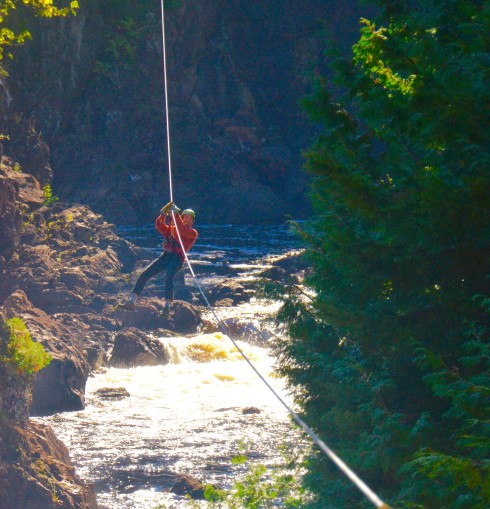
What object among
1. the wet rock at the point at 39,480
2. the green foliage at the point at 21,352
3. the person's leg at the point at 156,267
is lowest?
the wet rock at the point at 39,480

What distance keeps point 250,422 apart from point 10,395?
21.5 ft

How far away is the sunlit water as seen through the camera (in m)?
15.2

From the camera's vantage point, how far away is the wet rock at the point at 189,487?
14277mm

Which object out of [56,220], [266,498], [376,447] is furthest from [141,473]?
[56,220]

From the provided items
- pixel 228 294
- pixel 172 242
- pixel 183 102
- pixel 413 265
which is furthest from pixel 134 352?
pixel 183 102

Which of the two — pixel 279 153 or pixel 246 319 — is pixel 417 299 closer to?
pixel 246 319

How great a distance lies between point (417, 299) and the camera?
6660 millimetres

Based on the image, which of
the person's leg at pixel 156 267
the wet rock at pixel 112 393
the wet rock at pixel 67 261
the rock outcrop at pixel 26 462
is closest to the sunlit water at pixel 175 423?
the wet rock at pixel 112 393

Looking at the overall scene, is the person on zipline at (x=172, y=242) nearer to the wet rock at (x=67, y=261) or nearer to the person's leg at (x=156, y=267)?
the person's leg at (x=156, y=267)

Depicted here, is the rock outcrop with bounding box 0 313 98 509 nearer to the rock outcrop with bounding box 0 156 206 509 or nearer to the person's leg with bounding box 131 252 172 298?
the rock outcrop with bounding box 0 156 206 509

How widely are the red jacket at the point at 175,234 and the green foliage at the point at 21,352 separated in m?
2.65

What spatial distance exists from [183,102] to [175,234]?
36.2 meters

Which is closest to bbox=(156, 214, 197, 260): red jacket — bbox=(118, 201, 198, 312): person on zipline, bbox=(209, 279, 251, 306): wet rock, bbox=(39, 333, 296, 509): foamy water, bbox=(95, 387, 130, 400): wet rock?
bbox=(118, 201, 198, 312): person on zipline

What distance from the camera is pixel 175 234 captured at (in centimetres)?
1496
